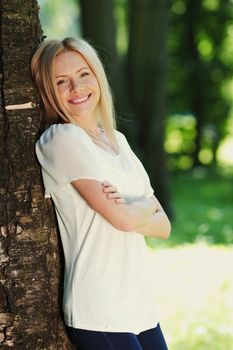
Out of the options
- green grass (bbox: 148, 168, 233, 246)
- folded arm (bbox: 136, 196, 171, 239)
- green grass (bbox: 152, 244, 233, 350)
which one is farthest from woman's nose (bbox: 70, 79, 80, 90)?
green grass (bbox: 148, 168, 233, 246)

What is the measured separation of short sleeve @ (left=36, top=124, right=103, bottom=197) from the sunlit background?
1.13 meters

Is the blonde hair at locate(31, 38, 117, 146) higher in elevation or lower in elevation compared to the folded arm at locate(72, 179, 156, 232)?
higher

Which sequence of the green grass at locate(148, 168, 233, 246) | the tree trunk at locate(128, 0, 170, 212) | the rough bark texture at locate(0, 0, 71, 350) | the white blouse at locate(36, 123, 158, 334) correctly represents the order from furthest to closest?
the tree trunk at locate(128, 0, 170, 212) → the green grass at locate(148, 168, 233, 246) → the rough bark texture at locate(0, 0, 71, 350) → the white blouse at locate(36, 123, 158, 334)

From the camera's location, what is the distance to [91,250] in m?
3.07

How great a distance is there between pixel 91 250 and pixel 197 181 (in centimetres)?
2038

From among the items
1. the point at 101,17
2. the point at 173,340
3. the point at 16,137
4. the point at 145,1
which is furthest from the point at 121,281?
the point at 145,1

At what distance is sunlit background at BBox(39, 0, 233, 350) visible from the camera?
6.42 metres

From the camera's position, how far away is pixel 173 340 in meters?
5.73

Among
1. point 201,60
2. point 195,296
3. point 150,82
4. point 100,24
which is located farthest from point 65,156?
point 201,60

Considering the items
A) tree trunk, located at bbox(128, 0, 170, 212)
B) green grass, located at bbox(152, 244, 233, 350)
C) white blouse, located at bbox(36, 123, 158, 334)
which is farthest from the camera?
tree trunk, located at bbox(128, 0, 170, 212)

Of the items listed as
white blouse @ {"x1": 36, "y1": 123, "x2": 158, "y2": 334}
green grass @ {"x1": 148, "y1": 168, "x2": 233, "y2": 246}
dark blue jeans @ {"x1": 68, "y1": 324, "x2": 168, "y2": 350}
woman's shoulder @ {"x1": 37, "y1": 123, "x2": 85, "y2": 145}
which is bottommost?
green grass @ {"x1": 148, "y1": 168, "x2": 233, "y2": 246}

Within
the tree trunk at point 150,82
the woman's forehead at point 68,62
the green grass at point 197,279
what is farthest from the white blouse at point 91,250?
the tree trunk at point 150,82

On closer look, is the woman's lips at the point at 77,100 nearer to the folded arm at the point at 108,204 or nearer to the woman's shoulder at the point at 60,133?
the woman's shoulder at the point at 60,133

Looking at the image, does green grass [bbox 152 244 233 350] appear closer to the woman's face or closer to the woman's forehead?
the woman's face
